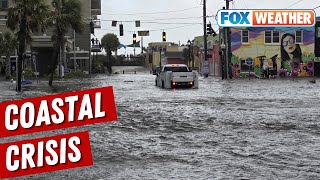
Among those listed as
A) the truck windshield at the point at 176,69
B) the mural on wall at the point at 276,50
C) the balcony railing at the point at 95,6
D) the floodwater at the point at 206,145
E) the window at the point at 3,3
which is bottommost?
the floodwater at the point at 206,145

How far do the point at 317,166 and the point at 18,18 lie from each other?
2777cm

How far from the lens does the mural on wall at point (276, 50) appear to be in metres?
63.1

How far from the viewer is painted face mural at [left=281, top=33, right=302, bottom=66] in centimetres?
6312

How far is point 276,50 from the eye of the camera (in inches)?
2493

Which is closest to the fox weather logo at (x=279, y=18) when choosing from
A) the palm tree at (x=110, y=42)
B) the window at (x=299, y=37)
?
the window at (x=299, y=37)

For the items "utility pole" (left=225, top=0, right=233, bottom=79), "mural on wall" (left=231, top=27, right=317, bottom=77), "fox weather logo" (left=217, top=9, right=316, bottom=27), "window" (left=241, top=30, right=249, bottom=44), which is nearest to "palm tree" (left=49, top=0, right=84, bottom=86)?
"utility pole" (left=225, top=0, right=233, bottom=79)

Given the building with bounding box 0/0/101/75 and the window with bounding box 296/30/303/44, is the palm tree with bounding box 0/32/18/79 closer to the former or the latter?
the building with bounding box 0/0/101/75

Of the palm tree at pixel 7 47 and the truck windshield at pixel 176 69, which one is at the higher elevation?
the palm tree at pixel 7 47

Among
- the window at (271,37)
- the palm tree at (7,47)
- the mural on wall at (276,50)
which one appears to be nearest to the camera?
the palm tree at (7,47)

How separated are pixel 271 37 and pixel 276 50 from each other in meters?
1.72

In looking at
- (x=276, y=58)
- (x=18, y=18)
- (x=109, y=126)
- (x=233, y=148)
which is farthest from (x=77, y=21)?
(x=233, y=148)

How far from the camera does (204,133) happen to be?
12430 mm

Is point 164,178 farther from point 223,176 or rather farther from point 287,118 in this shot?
point 287,118

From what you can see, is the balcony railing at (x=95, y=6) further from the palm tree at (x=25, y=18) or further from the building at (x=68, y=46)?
the palm tree at (x=25, y=18)
